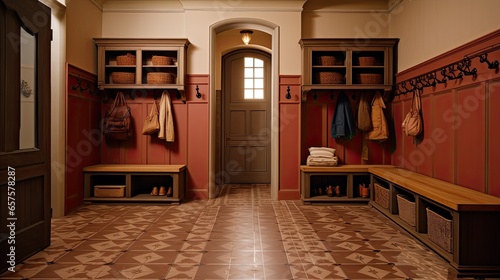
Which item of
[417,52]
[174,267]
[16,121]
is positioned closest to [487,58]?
[417,52]

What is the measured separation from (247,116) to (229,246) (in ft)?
15.6

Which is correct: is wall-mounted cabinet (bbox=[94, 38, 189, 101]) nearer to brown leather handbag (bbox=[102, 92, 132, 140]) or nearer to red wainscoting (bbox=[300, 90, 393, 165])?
brown leather handbag (bbox=[102, 92, 132, 140])

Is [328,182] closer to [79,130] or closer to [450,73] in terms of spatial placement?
[450,73]

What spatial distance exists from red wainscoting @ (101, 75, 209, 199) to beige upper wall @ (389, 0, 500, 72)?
321cm

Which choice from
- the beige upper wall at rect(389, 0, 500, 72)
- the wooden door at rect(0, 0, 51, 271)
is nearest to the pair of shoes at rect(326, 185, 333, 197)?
the beige upper wall at rect(389, 0, 500, 72)

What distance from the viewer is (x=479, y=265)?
9.43 feet

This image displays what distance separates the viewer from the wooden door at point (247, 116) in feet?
26.4

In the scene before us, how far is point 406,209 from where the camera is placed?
4.04m

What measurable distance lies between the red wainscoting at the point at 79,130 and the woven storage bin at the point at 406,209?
4.35 m

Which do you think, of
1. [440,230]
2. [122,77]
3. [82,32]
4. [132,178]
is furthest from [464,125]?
[82,32]

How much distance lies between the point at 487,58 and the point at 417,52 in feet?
5.45

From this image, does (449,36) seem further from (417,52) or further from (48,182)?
(48,182)

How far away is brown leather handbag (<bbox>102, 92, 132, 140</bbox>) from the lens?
18.8 ft

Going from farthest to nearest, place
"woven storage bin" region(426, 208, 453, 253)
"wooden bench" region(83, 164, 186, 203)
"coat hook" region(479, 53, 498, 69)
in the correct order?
"wooden bench" region(83, 164, 186, 203)
"coat hook" region(479, 53, 498, 69)
"woven storage bin" region(426, 208, 453, 253)
